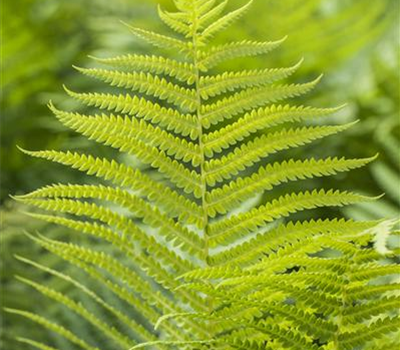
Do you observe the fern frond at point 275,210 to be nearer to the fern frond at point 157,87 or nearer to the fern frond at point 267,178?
the fern frond at point 267,178

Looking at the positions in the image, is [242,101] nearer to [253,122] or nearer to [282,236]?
[253,122]

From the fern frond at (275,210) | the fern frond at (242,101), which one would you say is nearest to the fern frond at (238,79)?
the fern frond at (242,101)

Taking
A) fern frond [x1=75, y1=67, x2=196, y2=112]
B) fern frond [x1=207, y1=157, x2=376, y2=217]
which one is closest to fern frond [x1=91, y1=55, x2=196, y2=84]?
fern frond [x1=75, y1=67, x2=196, y2=112]

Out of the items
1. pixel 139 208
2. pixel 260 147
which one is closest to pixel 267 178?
pixel 260 147

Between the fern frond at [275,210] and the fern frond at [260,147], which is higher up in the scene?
the fern frond at [260,147]

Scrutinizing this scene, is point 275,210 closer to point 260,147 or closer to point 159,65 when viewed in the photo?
point 260,147

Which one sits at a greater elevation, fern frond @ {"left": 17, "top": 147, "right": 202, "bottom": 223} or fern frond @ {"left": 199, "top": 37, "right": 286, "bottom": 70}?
fern frond @ {"left": 199, "top": 37, "right": 286, "bottom": 70}

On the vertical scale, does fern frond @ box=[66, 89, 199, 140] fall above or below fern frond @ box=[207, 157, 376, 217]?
above

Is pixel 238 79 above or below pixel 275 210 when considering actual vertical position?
above

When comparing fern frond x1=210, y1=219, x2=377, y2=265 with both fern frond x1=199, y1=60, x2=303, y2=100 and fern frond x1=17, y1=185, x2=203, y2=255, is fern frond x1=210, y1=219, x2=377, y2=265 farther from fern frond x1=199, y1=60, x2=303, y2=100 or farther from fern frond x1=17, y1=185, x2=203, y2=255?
fern frond x1=199, y1=60, x2=303, y2=100

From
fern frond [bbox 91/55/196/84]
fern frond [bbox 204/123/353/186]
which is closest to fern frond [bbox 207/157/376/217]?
fern frond [bbox 204/123/353/186]

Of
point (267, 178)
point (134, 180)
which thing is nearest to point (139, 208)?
point (134, 180)

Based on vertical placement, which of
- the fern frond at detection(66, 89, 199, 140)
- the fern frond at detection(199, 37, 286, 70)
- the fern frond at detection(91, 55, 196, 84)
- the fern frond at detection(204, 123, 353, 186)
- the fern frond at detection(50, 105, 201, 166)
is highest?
the fern frond at detection(199, 37, 286, 70)

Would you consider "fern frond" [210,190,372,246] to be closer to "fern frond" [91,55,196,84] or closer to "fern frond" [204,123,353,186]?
"fern frond" [204,123,353,186]
